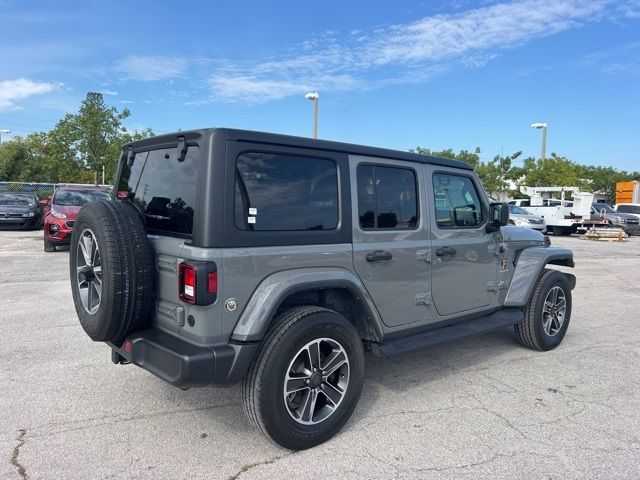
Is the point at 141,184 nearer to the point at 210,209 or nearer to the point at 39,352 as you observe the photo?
the point at 210,209

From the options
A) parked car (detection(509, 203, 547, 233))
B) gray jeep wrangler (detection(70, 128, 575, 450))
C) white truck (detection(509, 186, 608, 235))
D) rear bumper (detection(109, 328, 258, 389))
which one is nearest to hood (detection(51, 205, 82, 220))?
gray jeep wrangler (detection(70, 128, 575, 450))

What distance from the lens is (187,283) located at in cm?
294

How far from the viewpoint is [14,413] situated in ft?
11.9

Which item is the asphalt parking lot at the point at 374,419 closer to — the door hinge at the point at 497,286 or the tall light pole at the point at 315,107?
the door hinge at the point at 497,286

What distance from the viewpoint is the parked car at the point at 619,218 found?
2527cm

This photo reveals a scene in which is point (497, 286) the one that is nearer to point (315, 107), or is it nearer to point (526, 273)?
point (526, 273)

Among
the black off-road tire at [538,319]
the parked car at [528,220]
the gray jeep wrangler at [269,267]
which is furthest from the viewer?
the parked car at [528,220]

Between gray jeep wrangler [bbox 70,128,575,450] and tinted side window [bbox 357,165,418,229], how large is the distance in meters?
0.01

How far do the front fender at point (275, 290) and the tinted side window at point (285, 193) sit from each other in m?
0.31

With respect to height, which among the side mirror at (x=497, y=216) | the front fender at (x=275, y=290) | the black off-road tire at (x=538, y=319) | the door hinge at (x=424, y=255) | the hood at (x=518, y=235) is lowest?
the black off-road tire at (x=538, y=319)

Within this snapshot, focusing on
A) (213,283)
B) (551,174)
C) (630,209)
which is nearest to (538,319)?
(213,283)

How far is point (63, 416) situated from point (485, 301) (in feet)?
11.8

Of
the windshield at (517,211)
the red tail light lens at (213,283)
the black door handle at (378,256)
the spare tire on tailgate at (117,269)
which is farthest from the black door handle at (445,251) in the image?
the windshield at (517,211)

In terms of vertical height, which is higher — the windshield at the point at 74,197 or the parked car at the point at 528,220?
the windshield at the point at 74,197
